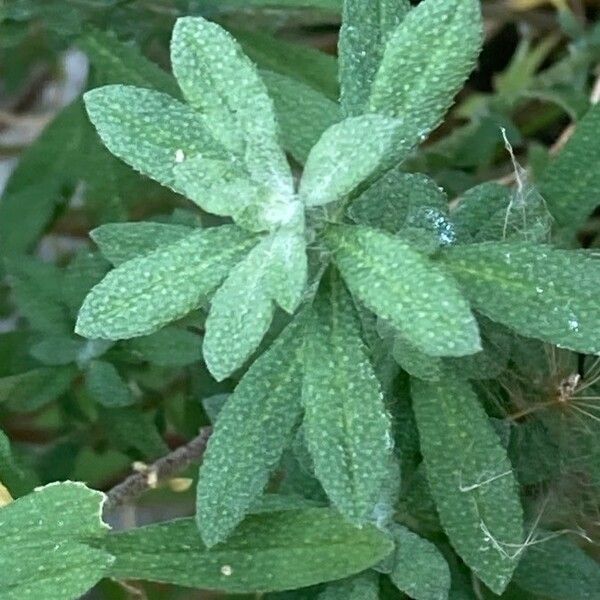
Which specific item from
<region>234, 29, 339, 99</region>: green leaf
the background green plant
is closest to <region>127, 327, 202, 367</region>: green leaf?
the background green plant

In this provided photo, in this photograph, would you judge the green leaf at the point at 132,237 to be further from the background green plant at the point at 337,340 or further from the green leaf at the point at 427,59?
the green leaf at the point at 427,59

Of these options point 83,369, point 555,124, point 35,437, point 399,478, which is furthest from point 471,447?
point 555,124

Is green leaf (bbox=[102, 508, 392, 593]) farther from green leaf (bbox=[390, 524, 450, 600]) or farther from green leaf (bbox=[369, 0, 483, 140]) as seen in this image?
green leaf (bbox=[369, 0, 483, 140])

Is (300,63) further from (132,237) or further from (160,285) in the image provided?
(160,285)

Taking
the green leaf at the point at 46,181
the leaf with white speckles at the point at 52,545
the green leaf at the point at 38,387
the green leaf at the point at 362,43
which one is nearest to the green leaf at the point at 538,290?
the green leaf at the point at 362,43

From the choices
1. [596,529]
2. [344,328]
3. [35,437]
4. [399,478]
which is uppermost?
[344,328]

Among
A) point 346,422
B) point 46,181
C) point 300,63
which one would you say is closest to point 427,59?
point 346,422

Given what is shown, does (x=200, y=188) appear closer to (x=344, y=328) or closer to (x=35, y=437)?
(x=344, y=328)
